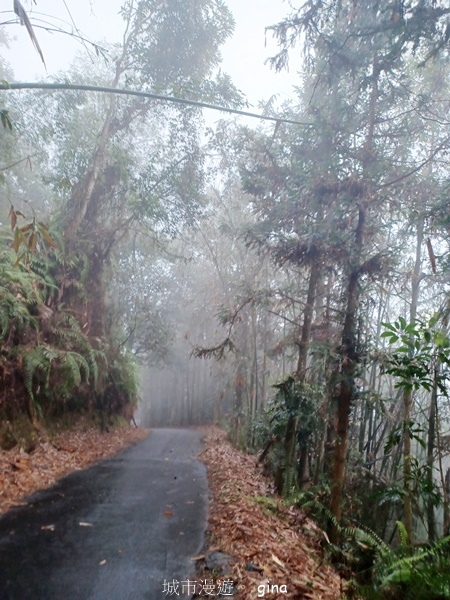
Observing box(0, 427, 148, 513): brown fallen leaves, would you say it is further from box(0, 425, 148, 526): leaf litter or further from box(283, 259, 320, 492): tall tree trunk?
box(283, 259, 320, 492): tall tree trunk

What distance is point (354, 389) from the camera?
17.4 ft

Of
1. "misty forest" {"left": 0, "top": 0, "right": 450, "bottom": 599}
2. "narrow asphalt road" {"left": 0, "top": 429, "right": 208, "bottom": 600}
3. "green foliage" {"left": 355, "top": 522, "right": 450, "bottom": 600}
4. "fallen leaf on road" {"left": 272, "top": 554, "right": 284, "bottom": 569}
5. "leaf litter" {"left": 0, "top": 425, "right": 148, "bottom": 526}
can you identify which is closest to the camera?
"green foliage" {"left": 355, "top": 522, "right": 450, "bottom": 600}

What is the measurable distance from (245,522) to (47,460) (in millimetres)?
4132

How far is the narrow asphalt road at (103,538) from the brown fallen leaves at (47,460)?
0.82 feet

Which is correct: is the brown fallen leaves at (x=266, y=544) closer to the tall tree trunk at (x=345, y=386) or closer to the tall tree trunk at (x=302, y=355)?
the tall tree trunk at (x=345, y=386)

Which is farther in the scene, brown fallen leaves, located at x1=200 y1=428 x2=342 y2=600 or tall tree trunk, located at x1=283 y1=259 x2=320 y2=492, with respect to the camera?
tall tree trunk, located at x1=283 y1=259 x2=320 y2=492

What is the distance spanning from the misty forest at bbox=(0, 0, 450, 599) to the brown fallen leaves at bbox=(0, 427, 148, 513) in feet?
1.78

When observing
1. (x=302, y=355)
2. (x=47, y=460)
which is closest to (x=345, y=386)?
(x=302, y=355)

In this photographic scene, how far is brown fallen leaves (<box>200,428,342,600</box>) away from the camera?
333 centimetres

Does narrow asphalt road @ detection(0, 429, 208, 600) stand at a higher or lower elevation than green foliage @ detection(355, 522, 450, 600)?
lower

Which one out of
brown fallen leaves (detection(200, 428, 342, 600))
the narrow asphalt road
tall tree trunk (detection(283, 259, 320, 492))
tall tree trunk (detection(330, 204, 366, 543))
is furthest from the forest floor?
tall tree trunk (detection(283, 259, 320, 492))

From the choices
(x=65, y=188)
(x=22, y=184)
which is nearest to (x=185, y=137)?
(x=65, y=188)

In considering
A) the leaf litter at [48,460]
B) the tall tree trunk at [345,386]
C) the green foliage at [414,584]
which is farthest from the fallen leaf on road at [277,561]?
the leaf litter at [48,460]

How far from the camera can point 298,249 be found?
6.34 m
